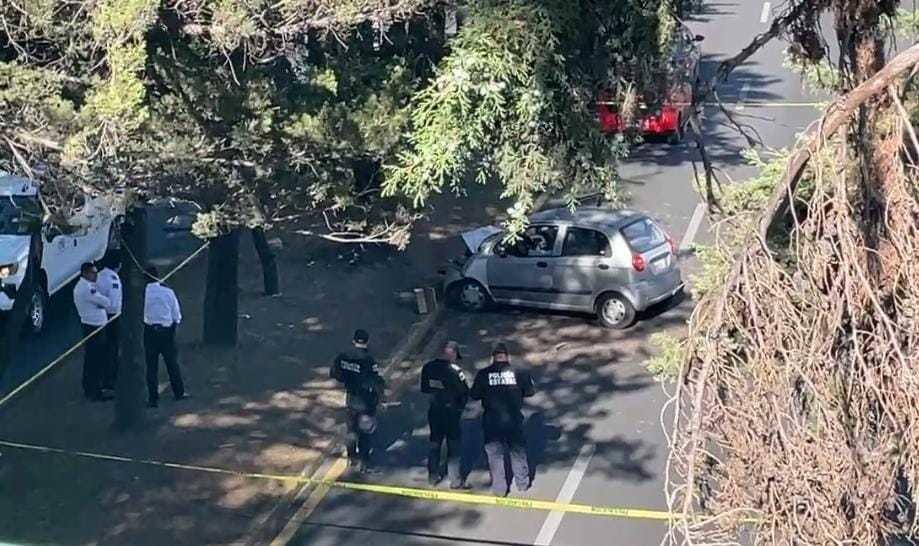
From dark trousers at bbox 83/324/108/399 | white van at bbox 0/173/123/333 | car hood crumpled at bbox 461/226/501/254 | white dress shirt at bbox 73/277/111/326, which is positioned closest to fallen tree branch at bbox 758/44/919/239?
white van at bbox 0/173/123/333

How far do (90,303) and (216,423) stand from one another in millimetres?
1990

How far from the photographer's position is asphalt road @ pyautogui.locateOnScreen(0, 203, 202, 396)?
51.1 feet

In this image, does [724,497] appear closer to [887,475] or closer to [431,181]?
[887,475]

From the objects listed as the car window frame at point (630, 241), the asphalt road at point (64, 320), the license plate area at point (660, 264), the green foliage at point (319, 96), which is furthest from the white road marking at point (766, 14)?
the green foliage at point (319, 96)

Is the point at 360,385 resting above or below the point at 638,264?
below

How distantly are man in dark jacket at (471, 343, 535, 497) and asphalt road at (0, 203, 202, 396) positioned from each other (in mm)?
4979

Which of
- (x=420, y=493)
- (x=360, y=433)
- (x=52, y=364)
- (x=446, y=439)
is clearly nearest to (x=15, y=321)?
(x=360, y=433)

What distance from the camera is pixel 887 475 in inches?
250

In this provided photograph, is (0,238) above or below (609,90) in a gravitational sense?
below

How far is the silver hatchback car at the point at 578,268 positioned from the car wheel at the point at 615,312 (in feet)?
0.04

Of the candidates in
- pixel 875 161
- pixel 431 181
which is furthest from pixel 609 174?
pixel 875 161

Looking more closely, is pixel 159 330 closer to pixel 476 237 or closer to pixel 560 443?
pixel 560 443

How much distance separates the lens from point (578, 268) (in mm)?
16891

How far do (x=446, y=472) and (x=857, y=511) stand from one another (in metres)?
7.29
